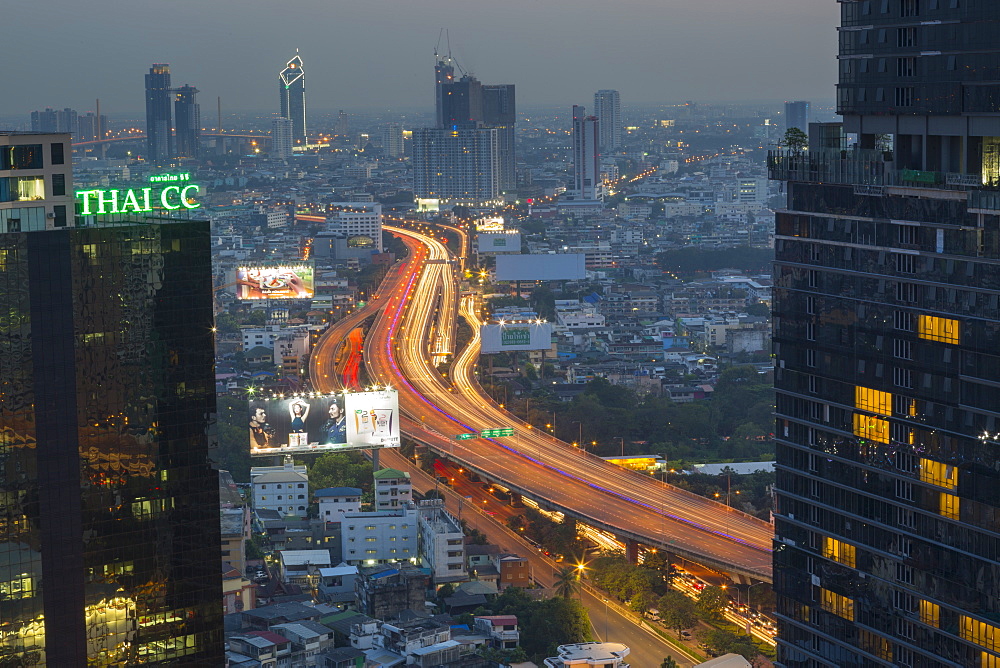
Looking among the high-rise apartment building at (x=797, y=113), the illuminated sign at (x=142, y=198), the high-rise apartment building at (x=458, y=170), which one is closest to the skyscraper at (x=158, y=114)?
the high-rise apartment building at (x=458, y=170)

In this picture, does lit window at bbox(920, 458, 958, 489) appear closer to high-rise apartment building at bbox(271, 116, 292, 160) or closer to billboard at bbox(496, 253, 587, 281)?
billboard at bbox(496, 253, 587, 281)

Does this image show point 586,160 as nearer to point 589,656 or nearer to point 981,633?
point 589,656

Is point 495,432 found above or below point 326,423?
below

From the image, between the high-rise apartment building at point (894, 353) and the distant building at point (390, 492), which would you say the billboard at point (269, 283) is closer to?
the distant building at point (390, 492)

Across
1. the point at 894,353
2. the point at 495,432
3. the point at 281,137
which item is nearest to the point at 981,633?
the point at 894,353

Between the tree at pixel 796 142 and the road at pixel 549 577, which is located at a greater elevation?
the tree at pixel 796 142
